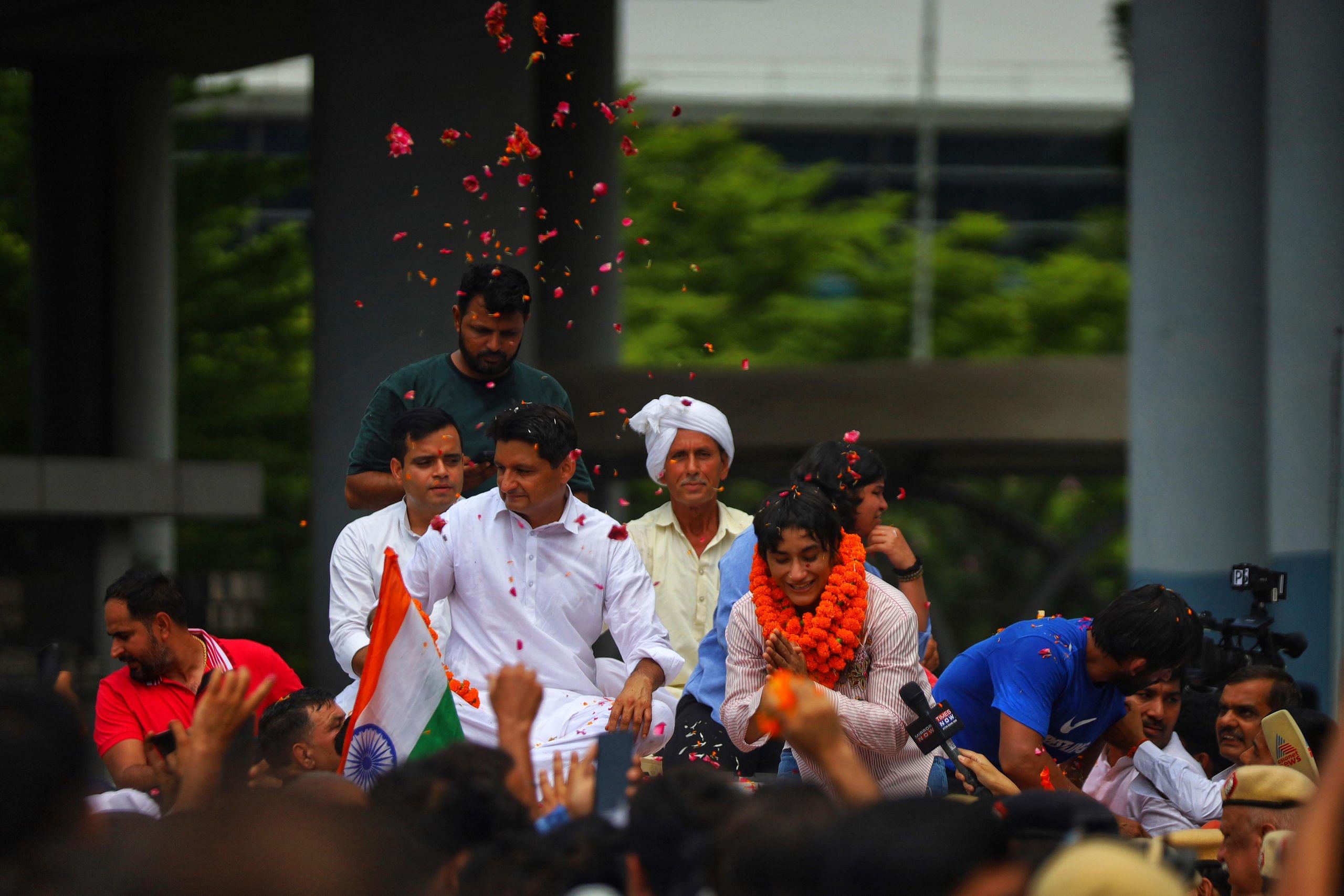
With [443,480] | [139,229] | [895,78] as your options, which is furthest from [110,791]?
[895,78]

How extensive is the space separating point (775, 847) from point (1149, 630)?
8.33ft

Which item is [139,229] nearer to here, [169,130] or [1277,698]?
[169,130]

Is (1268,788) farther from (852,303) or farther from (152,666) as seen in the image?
(852,303)

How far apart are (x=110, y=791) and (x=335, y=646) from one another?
1161 millimetres

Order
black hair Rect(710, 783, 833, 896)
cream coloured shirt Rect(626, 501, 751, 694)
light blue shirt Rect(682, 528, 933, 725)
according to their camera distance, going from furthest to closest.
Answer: cream coloured shirt Rect(626, 501, 751, 694), light blue shirt Rect(682, 528, 933, 725), black hair Rect(710, 783, 833, 896)

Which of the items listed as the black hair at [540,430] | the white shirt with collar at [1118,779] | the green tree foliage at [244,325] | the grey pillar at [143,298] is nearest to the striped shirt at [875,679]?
the black hair at [540,430]

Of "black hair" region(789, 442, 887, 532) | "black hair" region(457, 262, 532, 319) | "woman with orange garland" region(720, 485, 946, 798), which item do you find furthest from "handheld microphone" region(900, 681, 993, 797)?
"black hair" region(457, 262, 532, 319)

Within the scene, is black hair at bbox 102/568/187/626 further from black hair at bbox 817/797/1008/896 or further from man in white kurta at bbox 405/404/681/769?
black hair at bbox 817/797/1008/896

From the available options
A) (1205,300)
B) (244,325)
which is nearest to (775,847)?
(1205,300)

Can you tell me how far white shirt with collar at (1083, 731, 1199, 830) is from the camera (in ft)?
17.7

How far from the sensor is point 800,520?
481 centimetres

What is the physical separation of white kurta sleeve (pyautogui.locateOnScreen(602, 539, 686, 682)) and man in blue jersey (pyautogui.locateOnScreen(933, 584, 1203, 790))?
0.93 meters

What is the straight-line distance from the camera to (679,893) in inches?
112

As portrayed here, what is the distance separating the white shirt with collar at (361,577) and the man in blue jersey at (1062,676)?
5.61ft
